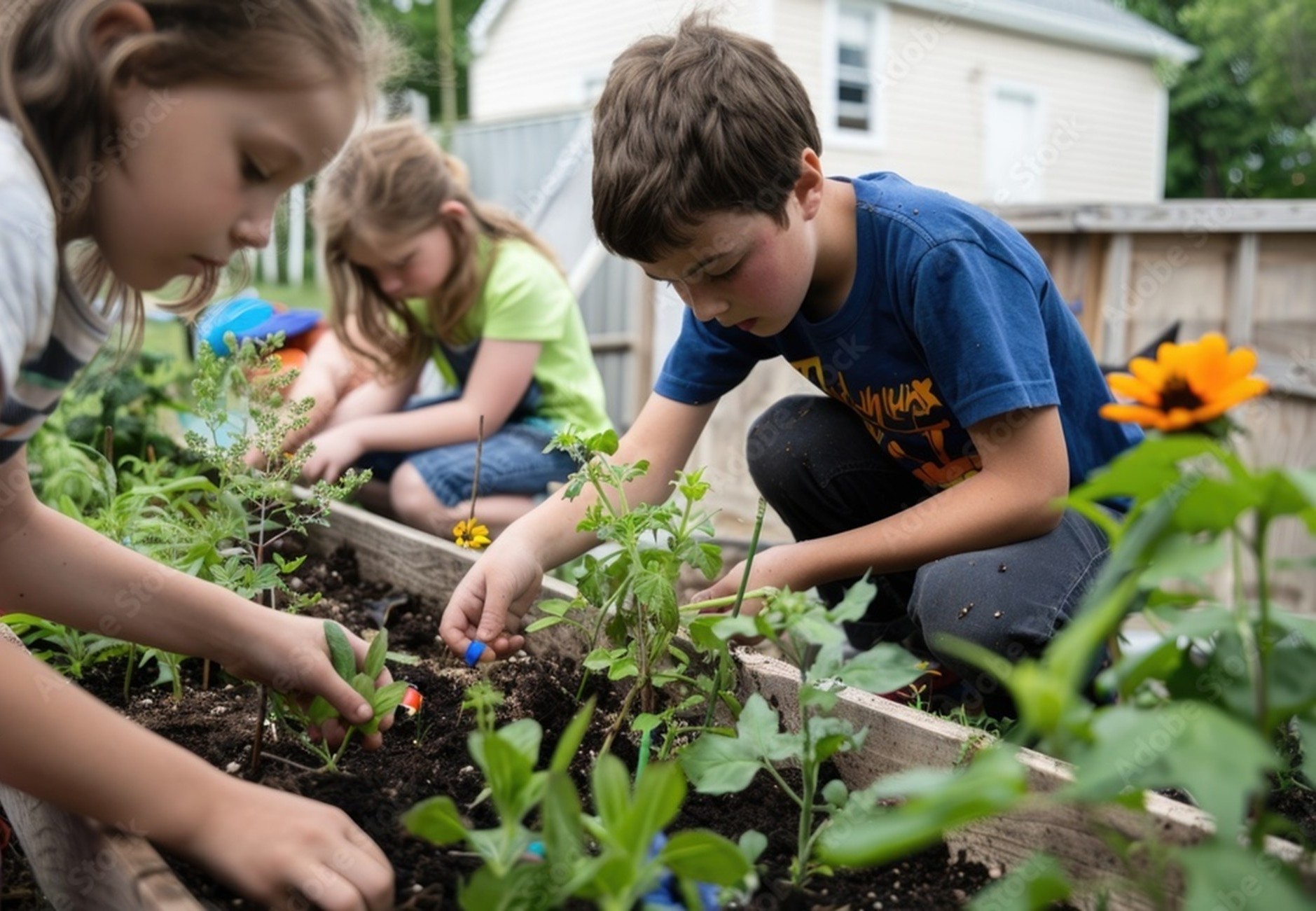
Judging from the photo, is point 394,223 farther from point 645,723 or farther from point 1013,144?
point 1013,144

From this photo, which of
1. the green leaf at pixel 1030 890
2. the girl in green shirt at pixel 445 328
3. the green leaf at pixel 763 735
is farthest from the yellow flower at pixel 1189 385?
the girl in green shirt at pixel 445 328

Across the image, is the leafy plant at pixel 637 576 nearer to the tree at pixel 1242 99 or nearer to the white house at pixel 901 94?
the white house at pixel 901 94

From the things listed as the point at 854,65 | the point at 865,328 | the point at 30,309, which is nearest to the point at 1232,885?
the point at 30,309

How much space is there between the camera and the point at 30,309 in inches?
41.6

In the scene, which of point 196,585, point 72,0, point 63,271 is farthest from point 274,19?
point 196,585

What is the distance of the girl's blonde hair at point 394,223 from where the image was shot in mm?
3186

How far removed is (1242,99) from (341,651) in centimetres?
2936

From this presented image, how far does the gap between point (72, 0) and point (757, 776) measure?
1229mm

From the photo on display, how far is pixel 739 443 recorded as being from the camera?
5.75 meters

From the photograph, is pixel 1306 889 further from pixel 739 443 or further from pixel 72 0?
pixel 739 443

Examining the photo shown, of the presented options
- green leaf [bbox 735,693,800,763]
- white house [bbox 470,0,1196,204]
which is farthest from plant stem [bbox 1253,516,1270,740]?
white house [bbox 470,0,1196,204]

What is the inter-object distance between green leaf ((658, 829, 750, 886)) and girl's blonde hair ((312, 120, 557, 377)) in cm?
262

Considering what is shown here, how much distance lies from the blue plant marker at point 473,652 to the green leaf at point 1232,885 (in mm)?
1102

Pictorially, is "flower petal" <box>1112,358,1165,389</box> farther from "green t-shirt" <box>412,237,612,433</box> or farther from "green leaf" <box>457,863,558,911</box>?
"green t-shirt" <box>412,237,612,433</box>
